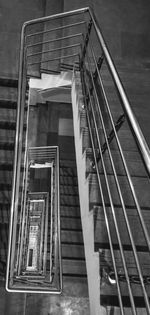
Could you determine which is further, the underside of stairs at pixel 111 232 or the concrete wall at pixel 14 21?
the concrete wall at pixel 14 21

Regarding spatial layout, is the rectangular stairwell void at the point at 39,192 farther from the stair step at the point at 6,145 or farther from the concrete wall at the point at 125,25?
the concrete wall at the point at 125,25

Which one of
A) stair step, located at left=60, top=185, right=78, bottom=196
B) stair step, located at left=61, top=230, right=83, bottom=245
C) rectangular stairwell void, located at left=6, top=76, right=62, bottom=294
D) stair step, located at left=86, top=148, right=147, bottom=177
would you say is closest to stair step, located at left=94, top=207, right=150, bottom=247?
stair step, located at left=86, top=148, right=147, bottom=177

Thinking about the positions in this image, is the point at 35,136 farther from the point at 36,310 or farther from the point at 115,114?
the point at 36,310

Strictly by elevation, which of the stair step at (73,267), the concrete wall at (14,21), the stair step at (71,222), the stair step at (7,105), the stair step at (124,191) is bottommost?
the stair step at (124,191)

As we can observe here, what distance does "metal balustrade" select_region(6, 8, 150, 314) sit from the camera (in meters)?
1.09

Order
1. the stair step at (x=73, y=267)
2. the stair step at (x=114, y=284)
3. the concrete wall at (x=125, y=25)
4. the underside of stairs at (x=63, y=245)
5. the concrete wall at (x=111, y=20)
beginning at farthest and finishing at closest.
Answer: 1. the concrete wall at (x=125, y=25)
2. the concrete wall at (x=111, y=20)
3. the stair step at (x=73, y=267)
4. the underside of stairs at (x=63, y=245)
5. the stair step at (x=114, y=284)

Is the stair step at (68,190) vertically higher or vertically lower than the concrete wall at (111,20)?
lower

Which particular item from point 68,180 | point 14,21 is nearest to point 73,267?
point 68,180

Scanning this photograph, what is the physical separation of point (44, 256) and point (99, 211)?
2.21 m

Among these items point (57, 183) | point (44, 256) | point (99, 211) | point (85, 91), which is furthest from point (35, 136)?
point (99, 211)

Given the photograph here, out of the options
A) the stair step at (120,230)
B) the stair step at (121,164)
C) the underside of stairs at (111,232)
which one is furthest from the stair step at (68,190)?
the stair step at (120,230)

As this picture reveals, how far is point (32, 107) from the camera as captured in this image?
166 inches

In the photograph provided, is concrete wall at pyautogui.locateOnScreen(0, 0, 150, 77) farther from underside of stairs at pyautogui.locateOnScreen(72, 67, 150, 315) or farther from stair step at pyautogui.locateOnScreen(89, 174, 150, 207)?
stair step at pyautogui.locateOnScreen(89, 174, 150, 207)

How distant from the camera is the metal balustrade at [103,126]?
3.59 feet
